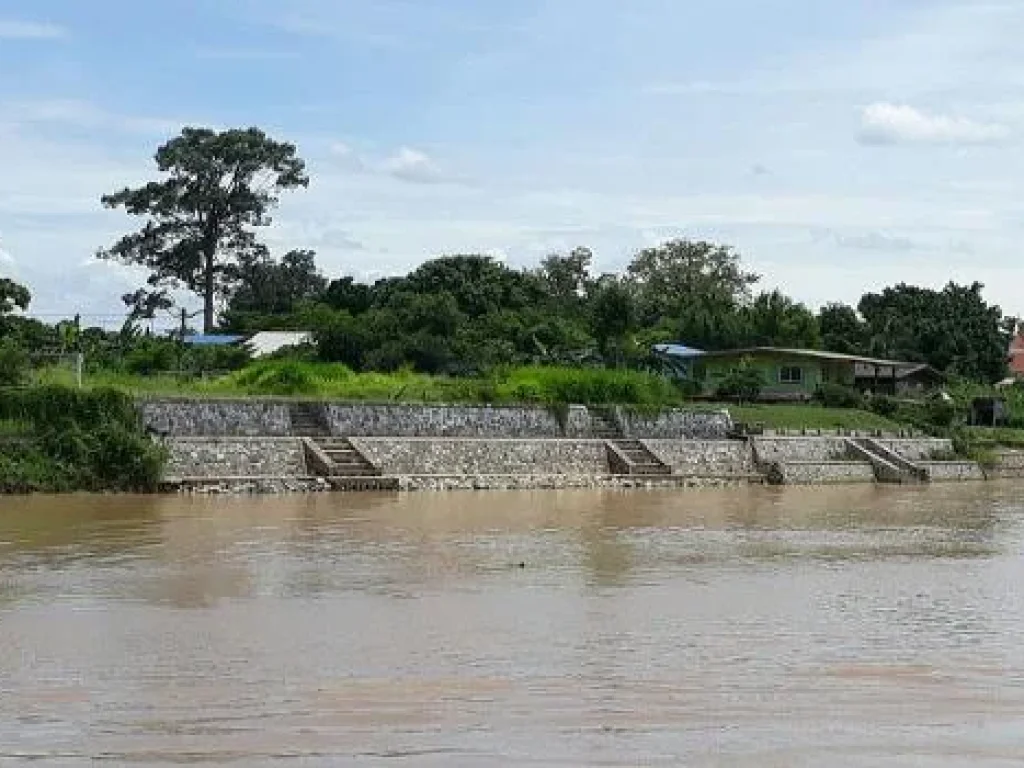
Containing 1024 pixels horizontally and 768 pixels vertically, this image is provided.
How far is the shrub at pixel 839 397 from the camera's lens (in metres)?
53.1

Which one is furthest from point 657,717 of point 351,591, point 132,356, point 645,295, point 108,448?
point 645,295

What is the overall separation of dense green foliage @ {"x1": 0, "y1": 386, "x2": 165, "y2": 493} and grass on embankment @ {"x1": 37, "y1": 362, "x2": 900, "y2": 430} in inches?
244

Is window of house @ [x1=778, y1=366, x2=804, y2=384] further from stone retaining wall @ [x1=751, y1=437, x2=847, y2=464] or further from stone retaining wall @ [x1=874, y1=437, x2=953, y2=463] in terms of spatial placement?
stone retaining wall @ [x1=751, y1=437, x2=847, y2=464]

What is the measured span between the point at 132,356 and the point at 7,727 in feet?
122

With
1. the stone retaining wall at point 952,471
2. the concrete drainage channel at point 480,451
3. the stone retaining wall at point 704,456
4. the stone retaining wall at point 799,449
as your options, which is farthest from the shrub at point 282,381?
the stone retaining wall at point 952,471

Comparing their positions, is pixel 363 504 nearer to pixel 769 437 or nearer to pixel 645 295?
pixel 769 437

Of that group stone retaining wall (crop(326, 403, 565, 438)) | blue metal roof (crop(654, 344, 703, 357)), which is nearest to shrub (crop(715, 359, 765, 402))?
blue metal roof (crop(654, 344, 703, 357))

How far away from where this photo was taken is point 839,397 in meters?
53.2

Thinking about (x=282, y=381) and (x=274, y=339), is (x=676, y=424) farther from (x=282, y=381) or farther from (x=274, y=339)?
(x=274, y=339)

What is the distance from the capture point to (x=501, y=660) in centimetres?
1098

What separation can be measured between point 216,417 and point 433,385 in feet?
31.5

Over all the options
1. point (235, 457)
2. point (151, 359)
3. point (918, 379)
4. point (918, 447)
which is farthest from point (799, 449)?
point (918, 379)

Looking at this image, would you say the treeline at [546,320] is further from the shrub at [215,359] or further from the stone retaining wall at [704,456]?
the stone retaining wall at [704,456]

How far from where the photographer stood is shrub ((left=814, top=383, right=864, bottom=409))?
53.1 meters
